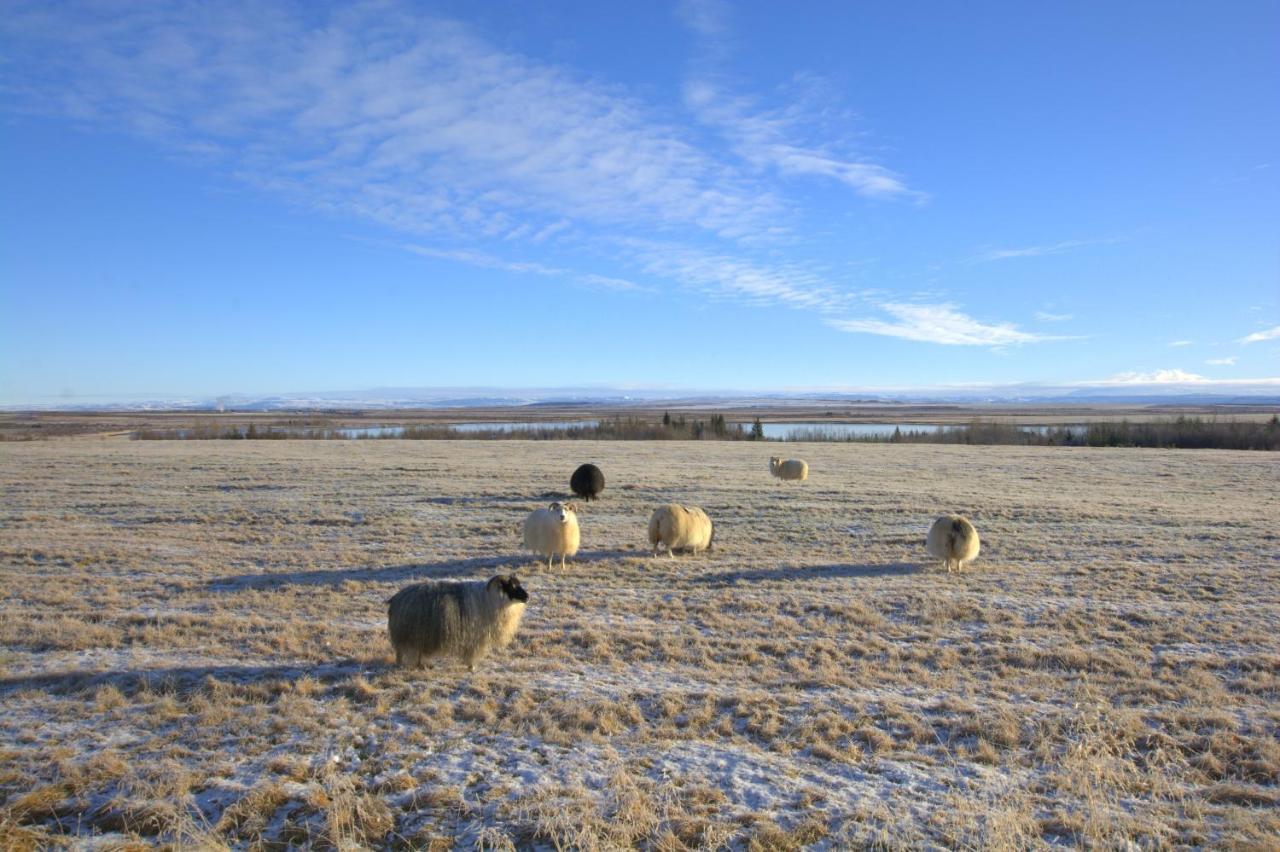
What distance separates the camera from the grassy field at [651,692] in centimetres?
486

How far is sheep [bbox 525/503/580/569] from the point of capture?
40.4 feet

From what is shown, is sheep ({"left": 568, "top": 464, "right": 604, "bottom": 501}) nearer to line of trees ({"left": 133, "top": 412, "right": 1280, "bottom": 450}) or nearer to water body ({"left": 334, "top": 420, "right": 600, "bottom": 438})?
line of trees ({"left": 133, "top": 412, "right": 1280, "bottom": 450})

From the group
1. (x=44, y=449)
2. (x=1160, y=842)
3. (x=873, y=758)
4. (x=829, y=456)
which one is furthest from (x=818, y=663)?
(x=44, y=449)

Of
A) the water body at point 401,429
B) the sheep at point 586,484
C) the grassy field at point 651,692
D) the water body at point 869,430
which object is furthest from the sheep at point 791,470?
the water body at point 401,429

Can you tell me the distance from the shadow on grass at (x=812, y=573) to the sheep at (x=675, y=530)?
133 cm

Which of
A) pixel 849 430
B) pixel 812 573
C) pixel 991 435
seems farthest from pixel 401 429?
pixel 812 573

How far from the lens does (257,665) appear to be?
7523 millimetres

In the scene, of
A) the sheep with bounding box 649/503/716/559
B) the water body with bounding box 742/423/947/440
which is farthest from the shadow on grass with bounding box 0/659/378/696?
the water body with bounding box 742/423/947/440

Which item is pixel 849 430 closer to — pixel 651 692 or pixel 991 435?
pixel 991 435

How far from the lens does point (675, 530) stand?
523 inches

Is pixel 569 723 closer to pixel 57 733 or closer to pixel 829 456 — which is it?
pixel 57 733

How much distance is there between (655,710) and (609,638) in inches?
81.9

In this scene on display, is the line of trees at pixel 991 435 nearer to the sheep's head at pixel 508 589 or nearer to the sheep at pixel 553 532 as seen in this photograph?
the sheep at pixel 553 532

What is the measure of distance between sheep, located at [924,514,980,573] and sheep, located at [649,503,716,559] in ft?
13.6
